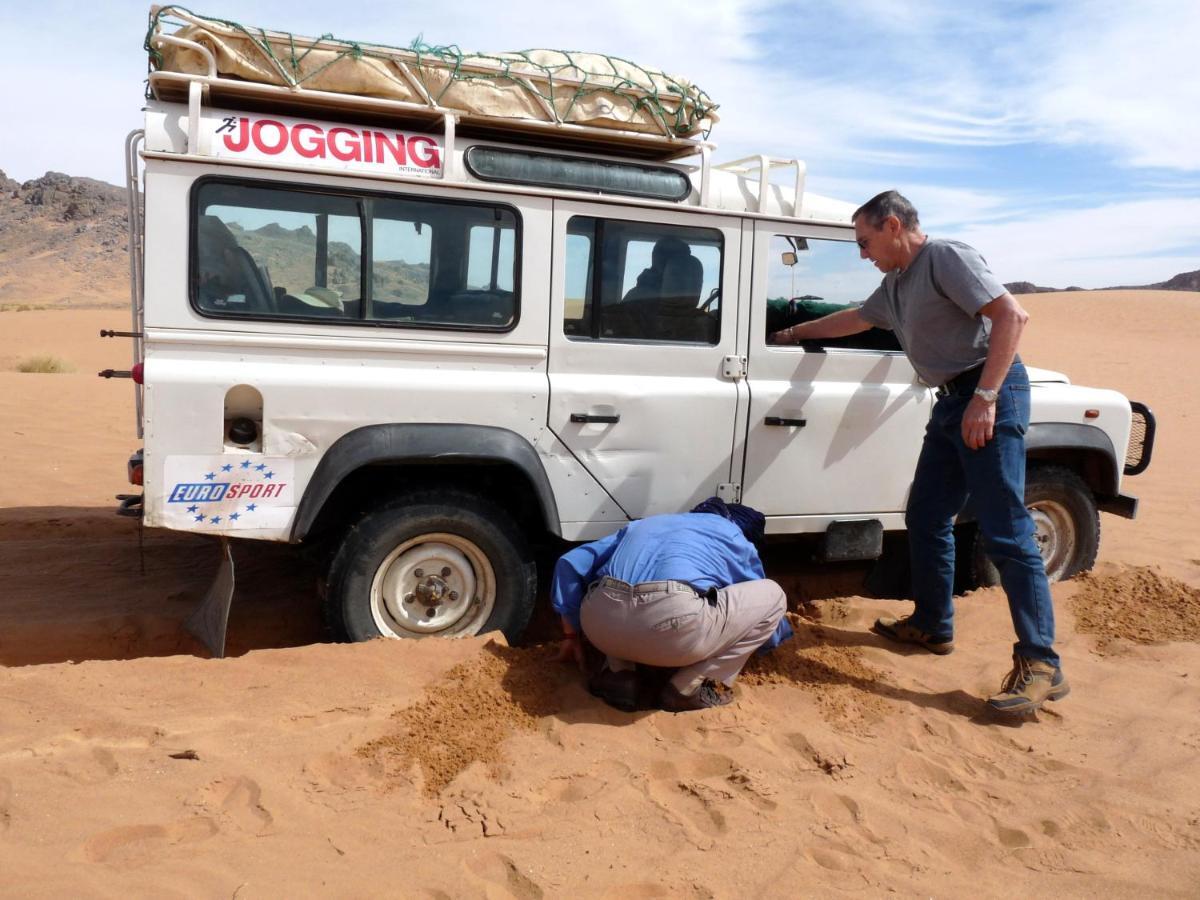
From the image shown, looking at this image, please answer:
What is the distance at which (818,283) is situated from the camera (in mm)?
4898

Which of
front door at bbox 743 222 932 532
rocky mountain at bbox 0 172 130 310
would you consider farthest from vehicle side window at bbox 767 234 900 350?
rocky mountain at bbox 0 172 130 310

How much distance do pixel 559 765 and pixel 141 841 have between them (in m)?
1.32

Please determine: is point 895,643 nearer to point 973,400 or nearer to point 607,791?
point 973,400

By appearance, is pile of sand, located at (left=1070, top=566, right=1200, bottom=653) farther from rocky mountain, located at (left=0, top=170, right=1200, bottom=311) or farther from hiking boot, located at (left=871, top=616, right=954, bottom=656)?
rocky mountain, located at (left=0, top=170, right=1200, bottom=311)

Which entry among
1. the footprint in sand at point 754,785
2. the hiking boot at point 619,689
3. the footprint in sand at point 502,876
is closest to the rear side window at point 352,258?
the hiking boot at point 619,689

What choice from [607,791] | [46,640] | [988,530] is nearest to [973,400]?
[988,530]

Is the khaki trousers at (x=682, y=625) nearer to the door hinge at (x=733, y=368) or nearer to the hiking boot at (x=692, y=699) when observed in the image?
the hiking boot at (x=692, y=699)

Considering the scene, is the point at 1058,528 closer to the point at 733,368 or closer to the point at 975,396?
the point at 975,396

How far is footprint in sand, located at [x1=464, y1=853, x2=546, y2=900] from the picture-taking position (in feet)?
9.28

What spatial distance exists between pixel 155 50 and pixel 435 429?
69.5 inches

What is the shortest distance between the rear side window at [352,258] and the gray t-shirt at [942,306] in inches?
66.1

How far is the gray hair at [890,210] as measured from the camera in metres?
4.29

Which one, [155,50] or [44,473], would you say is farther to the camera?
[44,473]

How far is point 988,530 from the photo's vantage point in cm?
429
